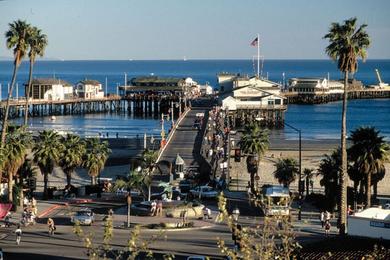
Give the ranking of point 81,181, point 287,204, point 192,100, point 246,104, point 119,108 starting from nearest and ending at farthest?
1. point 287,204
2. point 81,181
3. point 246,104
4. point 192,100
5. point 119,108

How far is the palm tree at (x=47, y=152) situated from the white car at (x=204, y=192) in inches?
324

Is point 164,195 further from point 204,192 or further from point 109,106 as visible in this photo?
point 109,106

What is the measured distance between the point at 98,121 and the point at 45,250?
317ft

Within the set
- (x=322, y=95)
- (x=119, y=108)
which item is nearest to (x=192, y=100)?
(x=119, y=108)

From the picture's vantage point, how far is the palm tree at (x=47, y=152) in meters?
48.9

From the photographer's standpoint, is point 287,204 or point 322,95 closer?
point 287,204

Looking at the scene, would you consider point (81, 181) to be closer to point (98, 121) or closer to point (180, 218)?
point (180, 218)

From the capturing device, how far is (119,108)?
155125 mm

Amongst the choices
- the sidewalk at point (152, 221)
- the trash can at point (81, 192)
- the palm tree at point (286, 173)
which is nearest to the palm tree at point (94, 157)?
the trash can at point (81, 192)

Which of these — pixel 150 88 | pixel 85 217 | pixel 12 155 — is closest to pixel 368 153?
pixel 85 217

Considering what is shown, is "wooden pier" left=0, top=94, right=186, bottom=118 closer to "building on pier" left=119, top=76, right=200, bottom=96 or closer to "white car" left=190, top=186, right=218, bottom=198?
"building on pier" left=119, top=76, right=200, bottom=96

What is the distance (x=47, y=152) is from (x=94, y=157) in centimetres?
335

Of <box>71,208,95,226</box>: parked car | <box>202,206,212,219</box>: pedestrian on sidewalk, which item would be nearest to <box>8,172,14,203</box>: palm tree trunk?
<box>71,208,95,226</box>: parked car

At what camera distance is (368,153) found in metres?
41.8
